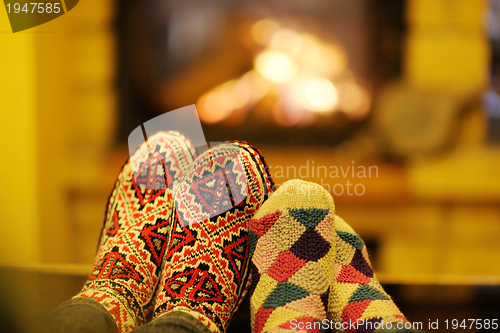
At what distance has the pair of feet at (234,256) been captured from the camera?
0.42 meters

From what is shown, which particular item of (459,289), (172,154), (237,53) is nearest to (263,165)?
(172,154)

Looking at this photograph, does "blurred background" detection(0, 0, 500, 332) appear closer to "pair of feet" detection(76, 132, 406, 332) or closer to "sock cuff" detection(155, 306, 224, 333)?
"pair of feet" detection(76, 132, 406, 332)

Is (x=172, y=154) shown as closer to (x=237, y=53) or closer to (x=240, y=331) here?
(x=240, y=331)

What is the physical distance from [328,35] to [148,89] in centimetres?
69

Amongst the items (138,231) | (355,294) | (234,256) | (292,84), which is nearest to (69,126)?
(292,84)

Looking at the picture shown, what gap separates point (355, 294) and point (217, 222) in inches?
8.6

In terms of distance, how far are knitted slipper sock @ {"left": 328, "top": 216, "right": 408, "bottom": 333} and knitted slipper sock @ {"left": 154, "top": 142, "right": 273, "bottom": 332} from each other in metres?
0.13

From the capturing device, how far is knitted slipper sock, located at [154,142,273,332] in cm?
48

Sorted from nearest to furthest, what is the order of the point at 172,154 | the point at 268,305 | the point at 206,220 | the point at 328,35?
the point at 268,305
the point at 206,220
the point at 172,154
the point at 328,35

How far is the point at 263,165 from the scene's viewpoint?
1.81ft

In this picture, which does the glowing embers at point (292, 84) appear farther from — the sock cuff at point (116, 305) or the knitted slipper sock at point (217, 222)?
the sock cuff at point (116, 305)

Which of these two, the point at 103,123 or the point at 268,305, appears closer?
the point at 268,305

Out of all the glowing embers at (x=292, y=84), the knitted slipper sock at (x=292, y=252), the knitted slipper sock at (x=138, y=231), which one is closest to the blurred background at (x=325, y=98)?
the glowing embers at (x=292, y=84)

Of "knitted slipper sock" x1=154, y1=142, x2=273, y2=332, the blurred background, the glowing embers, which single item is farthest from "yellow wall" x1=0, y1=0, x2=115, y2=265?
"knitted slipper sock" x1=154, y1=142, x2=273, y2=332
